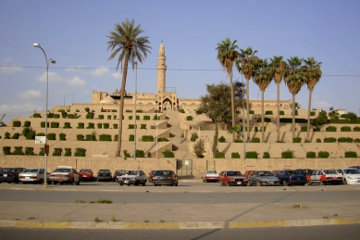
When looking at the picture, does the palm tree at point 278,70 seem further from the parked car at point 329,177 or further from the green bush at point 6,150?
the green bush at point 6,150

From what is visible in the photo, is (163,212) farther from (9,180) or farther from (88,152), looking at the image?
(88,152)

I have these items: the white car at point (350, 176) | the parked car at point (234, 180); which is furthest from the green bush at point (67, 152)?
the white car at point (350, 176)

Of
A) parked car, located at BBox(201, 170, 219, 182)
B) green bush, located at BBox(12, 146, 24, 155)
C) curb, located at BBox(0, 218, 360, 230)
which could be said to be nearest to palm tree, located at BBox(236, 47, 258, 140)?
parked car, located at BBox(201, 170, 219, 182)

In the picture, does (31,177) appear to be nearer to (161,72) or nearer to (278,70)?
(278,70)

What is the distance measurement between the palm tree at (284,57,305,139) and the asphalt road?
Answer: 47132 millimetres

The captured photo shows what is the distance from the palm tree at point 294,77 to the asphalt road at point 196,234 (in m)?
47.1

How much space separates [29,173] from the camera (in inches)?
1320

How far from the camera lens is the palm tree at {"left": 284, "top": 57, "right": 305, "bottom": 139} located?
189ft

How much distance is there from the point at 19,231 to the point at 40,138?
19145 millimetres

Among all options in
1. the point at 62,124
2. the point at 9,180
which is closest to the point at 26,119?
the point at 62,124

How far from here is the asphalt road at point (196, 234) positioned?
10258 mm

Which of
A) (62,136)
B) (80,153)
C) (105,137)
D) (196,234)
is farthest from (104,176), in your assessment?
(196,234)

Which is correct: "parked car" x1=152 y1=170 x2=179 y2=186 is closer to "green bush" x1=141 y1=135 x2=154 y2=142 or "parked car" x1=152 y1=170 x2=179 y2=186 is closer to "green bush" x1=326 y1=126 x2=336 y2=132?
"green bush" x1=141 y1=135 x2=154 y2=142

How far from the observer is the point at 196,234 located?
35.3 feet
